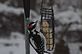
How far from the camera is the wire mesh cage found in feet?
12.3

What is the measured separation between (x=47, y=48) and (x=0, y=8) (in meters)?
0.77

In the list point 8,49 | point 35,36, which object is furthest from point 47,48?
point 8,49

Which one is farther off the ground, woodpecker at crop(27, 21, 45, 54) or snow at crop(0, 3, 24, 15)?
snow at crop(0, 3, 24, 15)

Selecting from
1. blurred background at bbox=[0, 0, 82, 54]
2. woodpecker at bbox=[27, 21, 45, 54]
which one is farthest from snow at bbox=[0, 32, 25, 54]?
woodpecker at bbox=[27, 21, 45, 54]

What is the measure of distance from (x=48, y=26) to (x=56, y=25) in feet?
0.36

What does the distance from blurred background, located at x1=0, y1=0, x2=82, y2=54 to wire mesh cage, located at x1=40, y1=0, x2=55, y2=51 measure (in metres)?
0.05

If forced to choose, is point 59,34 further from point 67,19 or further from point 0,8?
point 0,8

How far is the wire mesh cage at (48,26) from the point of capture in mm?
3760

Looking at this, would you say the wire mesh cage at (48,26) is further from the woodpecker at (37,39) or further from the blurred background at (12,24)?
the blurred background at (12,24)

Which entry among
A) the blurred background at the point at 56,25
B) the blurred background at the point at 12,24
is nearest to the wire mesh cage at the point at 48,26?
the blurred background at the point at 56,25

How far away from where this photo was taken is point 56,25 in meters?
3.77

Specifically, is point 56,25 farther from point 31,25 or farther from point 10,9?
point 10,9

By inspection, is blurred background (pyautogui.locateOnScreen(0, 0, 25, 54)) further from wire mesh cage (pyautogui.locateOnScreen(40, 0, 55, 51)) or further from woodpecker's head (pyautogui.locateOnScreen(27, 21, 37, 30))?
wire mesh cage (pyautogui.locateOnScreen(40, 0, 55, 51))

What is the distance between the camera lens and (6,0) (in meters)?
3.76
